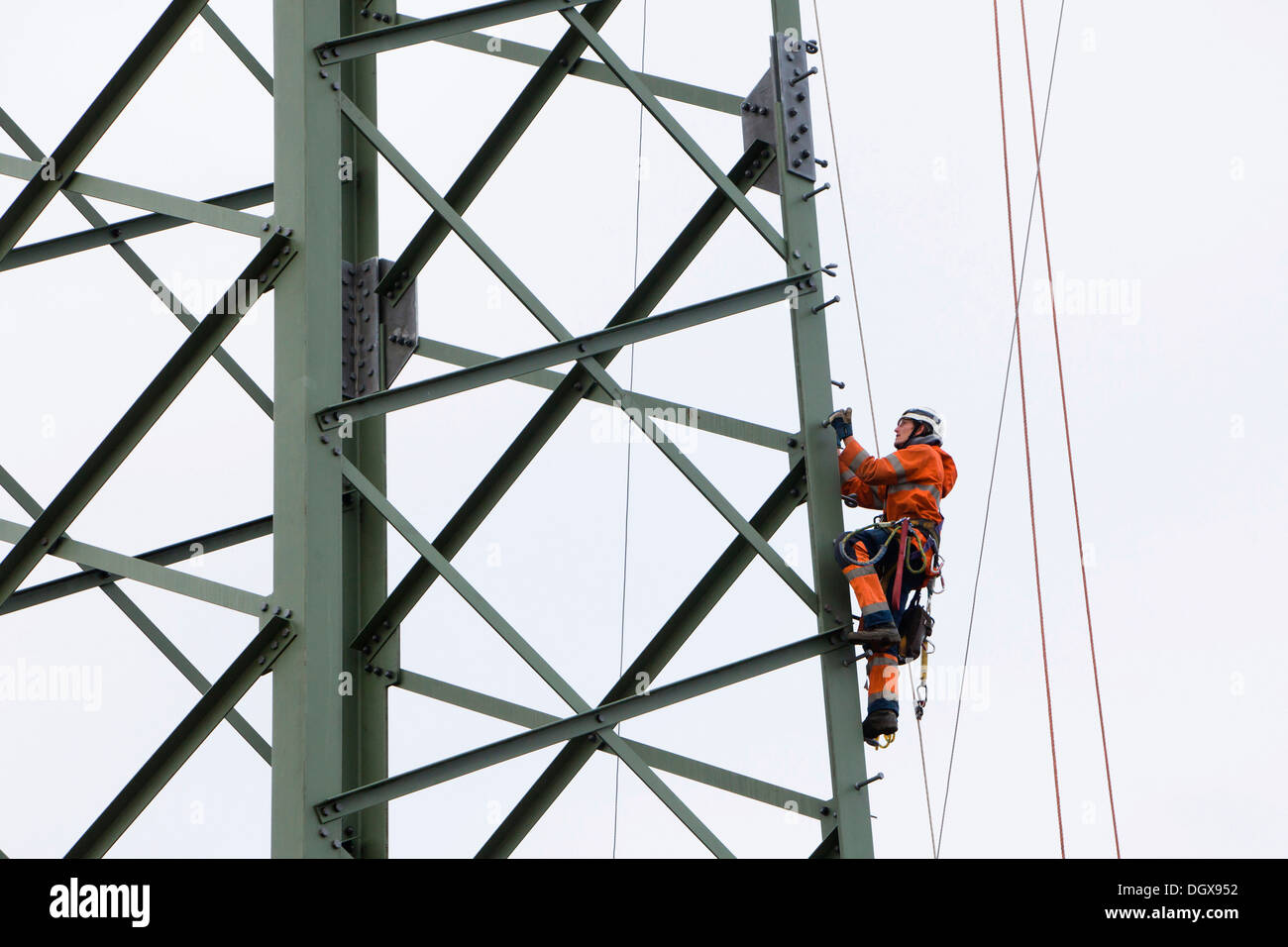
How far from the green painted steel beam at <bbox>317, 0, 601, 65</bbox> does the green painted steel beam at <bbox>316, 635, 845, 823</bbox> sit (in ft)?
12.7

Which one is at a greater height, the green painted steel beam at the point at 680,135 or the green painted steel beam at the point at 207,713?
the green painted steel beam at the point at 680,135

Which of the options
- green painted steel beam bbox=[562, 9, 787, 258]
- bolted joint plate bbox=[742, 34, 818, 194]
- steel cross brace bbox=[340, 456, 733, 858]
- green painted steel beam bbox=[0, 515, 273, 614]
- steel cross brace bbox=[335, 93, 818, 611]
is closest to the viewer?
steel cross brace bbox=[340, 456, 733, 858]

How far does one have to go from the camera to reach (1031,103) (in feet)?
47.0

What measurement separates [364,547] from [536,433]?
1.40 m

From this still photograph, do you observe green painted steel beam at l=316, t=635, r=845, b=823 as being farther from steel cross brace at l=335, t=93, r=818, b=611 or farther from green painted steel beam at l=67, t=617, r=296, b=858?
green painted steel beam at l=67, t=617, r=296, b=858

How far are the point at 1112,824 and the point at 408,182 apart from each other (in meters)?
6.36

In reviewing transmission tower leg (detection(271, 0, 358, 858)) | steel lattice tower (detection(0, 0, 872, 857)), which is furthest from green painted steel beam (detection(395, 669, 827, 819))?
transmission tower leg (detection(271, 0, 358, 858))

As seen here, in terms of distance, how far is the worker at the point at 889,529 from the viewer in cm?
1167

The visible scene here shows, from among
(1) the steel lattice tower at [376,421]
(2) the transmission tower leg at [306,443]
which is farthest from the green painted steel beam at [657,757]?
(2) the transmission tower leg at [306,443]

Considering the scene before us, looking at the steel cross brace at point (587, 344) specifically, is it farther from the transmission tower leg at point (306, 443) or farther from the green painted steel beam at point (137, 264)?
the green painted steel beam at point (137, 264)

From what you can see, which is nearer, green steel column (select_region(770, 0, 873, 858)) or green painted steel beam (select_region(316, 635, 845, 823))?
green painted steel beam (select_region(316, 635, 845, 823))

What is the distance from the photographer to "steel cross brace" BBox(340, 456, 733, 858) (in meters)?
11.0

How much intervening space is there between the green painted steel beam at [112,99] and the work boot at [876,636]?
5.08 metres

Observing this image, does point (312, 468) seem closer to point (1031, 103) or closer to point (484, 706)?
point (484, 706)
